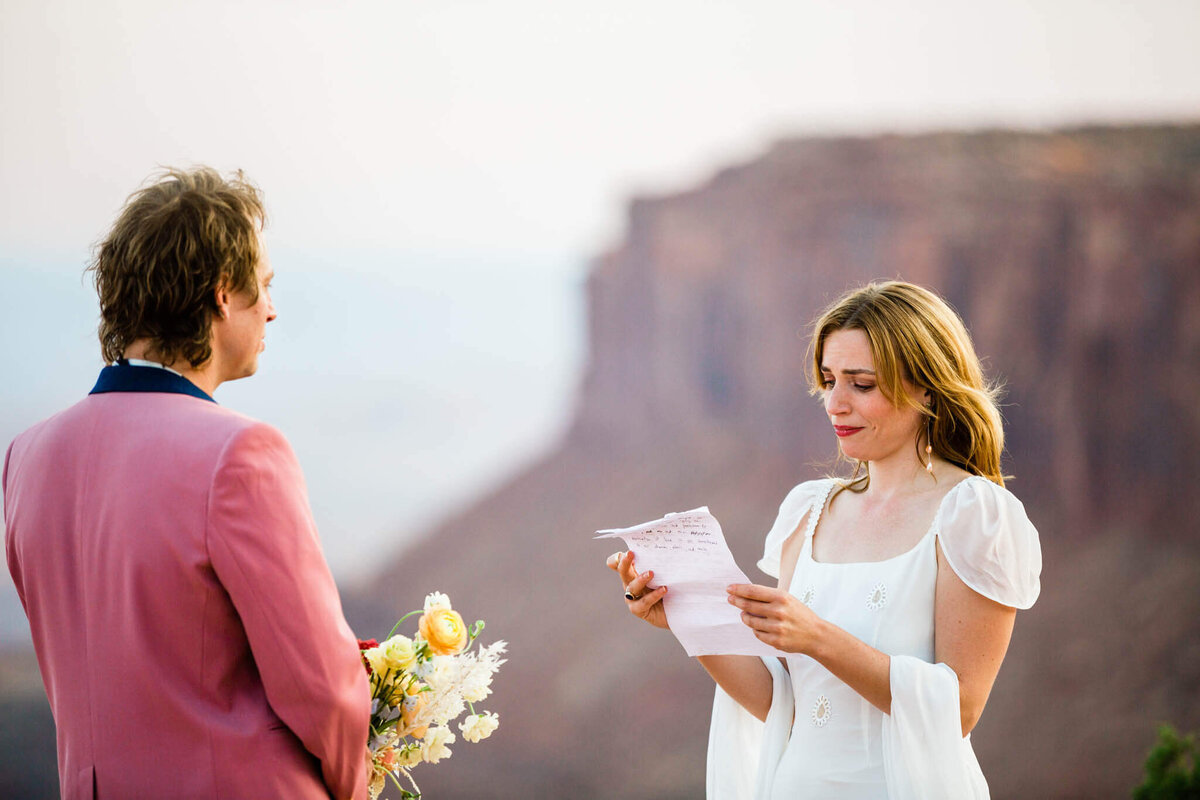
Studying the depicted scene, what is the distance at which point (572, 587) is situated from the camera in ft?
62.6

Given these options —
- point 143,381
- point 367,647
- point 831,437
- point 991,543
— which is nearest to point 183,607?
point 143,381

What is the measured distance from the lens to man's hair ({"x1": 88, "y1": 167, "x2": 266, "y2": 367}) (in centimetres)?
155

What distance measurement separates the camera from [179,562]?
4.78ft

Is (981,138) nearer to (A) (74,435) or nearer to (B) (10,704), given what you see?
(B) (10,704)

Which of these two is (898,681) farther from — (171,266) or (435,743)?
(171,266)

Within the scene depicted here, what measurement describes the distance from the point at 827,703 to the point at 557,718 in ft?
55.6

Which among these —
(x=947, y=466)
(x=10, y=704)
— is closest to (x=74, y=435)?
(x=947, y=466)

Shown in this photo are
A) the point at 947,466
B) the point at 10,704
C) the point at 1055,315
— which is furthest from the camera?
the point at 1055,315

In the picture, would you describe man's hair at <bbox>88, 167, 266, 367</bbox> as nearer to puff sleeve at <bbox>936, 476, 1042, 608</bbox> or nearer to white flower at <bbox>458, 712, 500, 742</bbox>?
white flower at <bbox>458, 712, 500, 742</bbox>

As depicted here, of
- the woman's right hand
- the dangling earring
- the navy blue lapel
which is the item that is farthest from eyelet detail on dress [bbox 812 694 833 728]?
the navy blue lapel

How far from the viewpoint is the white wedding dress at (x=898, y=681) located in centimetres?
192

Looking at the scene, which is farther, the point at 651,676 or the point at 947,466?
the point at 651,676

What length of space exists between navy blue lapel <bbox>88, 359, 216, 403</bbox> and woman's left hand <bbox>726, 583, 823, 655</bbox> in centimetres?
96

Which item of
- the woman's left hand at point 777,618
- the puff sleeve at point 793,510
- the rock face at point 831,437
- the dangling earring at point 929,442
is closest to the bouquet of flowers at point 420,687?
the woman's left hand at point 777,618
